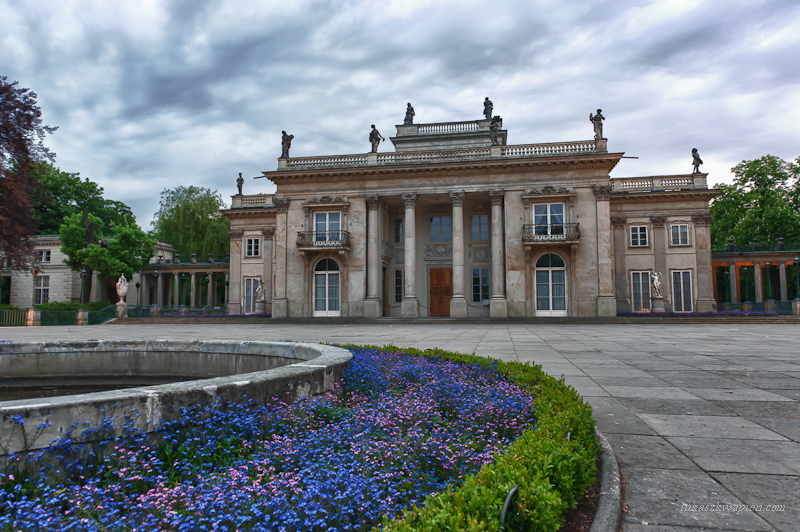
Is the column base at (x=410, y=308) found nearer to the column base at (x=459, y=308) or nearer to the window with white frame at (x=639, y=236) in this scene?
the column base at (x=459, y=308)

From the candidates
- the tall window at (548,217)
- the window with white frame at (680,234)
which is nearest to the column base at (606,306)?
the tall window at (548,217)

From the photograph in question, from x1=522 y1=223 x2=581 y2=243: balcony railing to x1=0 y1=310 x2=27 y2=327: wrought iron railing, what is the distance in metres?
30.8

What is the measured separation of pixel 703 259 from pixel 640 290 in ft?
14.2

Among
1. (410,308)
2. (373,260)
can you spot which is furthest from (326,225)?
(410,308)

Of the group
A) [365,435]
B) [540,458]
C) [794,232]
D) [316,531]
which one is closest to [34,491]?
[316,531]

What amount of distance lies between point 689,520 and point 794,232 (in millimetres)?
50451

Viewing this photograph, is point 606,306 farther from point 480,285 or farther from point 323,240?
point 323,240

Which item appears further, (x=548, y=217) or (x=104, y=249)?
(x=104, y=249)

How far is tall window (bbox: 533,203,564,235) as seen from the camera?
89.3 ft

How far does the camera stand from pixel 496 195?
91.5 ft

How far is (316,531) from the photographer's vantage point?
2.06 metres

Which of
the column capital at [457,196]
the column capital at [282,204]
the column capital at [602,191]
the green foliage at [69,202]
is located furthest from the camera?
the green foliage at [69,202]

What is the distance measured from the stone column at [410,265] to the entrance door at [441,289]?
338 cm

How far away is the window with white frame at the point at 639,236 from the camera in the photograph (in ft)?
104
